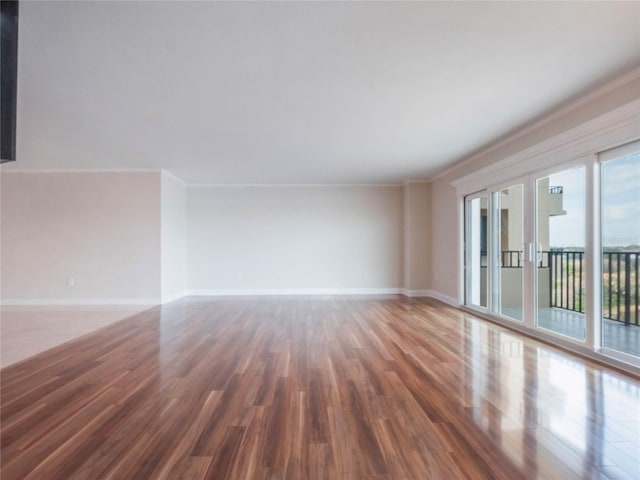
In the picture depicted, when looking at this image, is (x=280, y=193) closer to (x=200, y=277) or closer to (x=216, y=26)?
(x=200, y=277)

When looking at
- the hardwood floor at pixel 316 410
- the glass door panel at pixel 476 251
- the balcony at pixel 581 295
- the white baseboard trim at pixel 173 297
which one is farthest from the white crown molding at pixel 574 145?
the white baseboard trim at pixel 173 297

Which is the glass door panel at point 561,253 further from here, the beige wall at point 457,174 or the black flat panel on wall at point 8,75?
the black flat panel on wall at point 8,75

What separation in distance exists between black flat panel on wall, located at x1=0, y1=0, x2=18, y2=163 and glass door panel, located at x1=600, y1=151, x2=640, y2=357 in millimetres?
4634

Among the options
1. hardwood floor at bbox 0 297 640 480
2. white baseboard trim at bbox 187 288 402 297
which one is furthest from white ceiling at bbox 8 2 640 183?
white baseboard trim at bbox 187 288 402 297

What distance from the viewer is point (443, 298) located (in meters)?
6.72

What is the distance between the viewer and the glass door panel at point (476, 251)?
5.39 m

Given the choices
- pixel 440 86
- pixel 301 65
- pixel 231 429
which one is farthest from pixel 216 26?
pixel 231 429

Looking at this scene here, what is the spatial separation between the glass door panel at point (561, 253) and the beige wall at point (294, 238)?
3.82 metres

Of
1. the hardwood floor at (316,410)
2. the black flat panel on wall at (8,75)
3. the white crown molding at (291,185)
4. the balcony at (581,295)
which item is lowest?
the hardwood floor at (316,410)

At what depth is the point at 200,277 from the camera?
775cm

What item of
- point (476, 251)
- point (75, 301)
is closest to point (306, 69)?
point (476, 251)

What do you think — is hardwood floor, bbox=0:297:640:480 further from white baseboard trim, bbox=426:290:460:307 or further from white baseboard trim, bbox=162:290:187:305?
white baseboard trim, bbox=162:290:187:305

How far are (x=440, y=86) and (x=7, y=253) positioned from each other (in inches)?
315

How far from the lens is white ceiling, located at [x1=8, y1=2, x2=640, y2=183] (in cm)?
210
